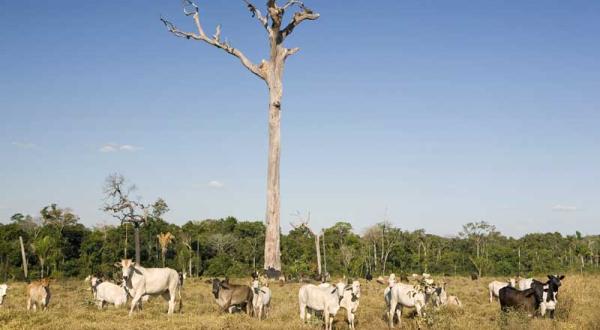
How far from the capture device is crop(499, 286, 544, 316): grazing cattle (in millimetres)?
14508

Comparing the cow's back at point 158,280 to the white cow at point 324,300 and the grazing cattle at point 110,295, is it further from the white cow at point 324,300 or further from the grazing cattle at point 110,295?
the white cow at point 324,300

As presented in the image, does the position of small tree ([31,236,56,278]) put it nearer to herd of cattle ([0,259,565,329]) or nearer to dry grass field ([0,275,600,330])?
dry grass field ([0,275,600,330])

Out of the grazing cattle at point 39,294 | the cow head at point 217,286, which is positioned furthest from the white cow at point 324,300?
the grazing cattle at point 39,294

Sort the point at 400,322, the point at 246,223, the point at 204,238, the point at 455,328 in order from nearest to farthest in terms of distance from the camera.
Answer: the point at 455,328, the point at 400,322, the point at 204,238, the point at 246,223

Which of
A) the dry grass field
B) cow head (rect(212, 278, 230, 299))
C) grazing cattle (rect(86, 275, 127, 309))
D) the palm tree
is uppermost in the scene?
the palm tree

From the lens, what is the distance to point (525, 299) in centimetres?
1460

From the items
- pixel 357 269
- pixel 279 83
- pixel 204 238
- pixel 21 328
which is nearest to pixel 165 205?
pixel 204 238

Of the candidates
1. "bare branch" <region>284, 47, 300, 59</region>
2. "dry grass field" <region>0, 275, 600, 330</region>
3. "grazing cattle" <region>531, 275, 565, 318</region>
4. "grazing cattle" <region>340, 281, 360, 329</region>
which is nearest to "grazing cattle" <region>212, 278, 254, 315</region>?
"dry grass field" <region>0, 275, 600, 330</region>

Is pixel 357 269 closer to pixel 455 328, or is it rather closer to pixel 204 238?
pixel 204 238

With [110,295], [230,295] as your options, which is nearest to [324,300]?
[230,295]

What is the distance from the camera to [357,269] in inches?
1845

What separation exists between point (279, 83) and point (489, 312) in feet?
57.3

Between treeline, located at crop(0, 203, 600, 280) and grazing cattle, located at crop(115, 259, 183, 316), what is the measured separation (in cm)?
2445

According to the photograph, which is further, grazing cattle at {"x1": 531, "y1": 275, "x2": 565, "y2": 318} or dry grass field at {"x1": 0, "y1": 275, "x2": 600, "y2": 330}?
grazing cattle at {"x1": 531, "y1": 275, "x2": 565, "y2": 318}
